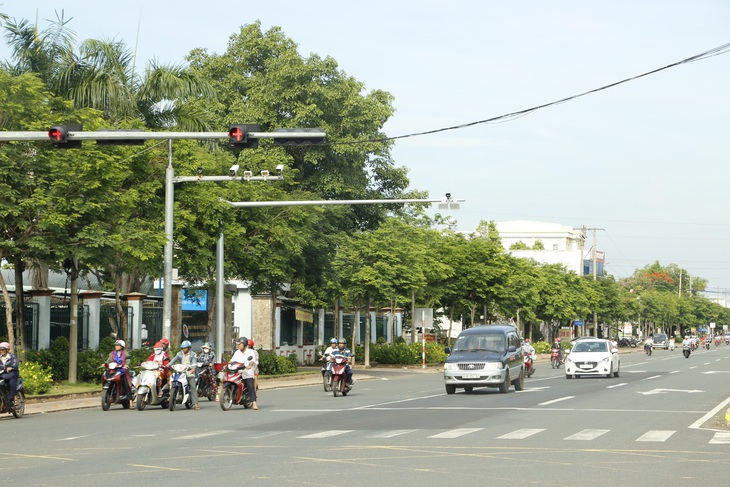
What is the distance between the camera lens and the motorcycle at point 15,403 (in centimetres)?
2264

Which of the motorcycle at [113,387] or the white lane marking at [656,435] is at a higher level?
the motorcycle at [113,387]

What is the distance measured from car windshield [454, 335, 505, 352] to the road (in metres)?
2.09

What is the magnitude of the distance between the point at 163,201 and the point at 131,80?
7.71 meters

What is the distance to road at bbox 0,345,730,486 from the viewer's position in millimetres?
12766

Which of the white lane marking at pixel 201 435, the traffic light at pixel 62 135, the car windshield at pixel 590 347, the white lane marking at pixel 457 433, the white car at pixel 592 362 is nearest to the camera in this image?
the white lane marking at pixel 201 435

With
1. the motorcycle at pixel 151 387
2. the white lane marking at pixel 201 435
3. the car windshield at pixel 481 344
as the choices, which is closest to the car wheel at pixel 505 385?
the car windshield at pixel 481 344

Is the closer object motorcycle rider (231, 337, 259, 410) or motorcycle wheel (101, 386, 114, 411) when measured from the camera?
motorcycle rider (231, 337, 259, 410)

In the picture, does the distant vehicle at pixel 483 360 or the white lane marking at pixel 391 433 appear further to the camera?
the distant vehicle at pixel 483 360

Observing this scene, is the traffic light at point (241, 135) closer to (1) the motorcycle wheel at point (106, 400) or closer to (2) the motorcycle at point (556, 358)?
(1) the motorcycle wheel at point (106, 400)

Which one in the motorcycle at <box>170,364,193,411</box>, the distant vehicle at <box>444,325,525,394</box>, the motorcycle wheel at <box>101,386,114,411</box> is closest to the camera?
the motorcycle at <box>170,364,193,411</box>

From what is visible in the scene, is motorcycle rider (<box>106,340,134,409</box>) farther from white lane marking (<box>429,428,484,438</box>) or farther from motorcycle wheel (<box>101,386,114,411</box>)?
white lane marking (<box>429,428,484,438</box>)

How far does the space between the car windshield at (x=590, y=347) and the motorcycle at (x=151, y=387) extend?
2074 cm

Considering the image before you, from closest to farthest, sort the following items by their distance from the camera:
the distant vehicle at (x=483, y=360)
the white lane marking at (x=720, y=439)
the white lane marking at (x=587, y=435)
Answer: the white lane marking at (x=720, y=439)
the white lane marking at (x=587, y=435)
the distant vehicle at (x=483, y=360)

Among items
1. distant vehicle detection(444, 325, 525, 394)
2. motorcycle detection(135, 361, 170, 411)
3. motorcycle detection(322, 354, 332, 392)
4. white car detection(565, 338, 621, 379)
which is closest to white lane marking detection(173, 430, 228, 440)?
motorcycle detection(135, 361, 170, 411)
